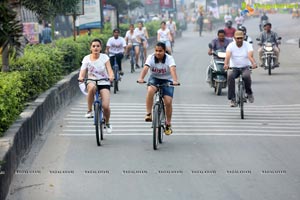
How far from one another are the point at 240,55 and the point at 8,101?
6.39 meters

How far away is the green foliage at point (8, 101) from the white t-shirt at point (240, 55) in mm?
5171

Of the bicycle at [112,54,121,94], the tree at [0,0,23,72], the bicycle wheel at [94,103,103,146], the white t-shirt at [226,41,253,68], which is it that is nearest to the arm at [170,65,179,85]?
the bicycle wheel at [94,103,103,146]

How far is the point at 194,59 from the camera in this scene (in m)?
34.4

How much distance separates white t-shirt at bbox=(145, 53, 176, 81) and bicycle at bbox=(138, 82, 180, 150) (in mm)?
175

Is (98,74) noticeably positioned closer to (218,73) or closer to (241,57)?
(241,57)

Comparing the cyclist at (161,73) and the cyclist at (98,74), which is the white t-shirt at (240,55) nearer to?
the cyclist at (161,73)

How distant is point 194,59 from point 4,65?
20.5 m

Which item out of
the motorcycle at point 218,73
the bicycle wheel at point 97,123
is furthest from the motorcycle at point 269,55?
the bicycle wheel at point 97,123

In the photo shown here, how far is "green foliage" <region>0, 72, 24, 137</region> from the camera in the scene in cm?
1052

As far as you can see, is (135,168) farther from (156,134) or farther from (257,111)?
(257,111)

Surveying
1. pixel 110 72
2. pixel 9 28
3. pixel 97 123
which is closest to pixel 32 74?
pixel 110 72

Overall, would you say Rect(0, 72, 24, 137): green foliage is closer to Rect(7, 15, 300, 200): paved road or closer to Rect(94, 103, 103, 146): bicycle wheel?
Rect(7, 15, 300, 200): paved road

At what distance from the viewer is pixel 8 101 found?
36.1 feet

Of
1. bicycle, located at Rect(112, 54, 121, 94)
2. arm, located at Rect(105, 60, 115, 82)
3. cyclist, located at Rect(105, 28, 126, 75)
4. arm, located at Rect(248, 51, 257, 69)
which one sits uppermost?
arm, located at Rect(105, 60, 115, 82)
